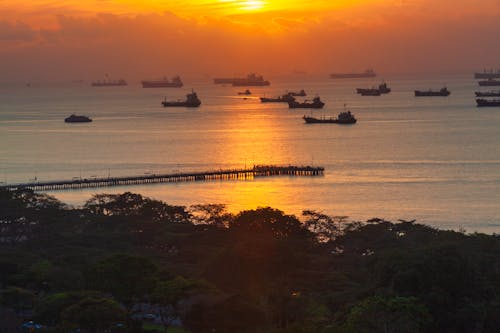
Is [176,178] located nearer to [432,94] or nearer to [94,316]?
[94,316]

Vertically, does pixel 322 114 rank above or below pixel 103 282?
above

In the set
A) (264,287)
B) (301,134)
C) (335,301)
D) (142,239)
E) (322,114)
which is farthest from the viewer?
(322,114)

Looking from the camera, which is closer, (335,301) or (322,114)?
(335,301)

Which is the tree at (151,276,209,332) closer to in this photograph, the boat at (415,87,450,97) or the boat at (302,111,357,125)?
the boat at (302,111,357,125)

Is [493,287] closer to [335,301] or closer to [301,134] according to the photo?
[335,301]

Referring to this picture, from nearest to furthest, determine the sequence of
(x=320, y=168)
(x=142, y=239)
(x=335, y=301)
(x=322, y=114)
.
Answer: (x=335, y=301) → (x=142, y=239) → (x=320, y=168) → (x=322, y=114)

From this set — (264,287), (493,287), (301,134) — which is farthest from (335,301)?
(301,134)

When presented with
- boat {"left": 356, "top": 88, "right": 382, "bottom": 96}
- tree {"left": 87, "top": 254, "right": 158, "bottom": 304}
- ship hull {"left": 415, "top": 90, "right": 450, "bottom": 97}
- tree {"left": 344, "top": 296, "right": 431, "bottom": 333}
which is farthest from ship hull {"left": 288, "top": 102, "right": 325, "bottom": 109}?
tree {"left": 344, "top": 296, "right": 431, "bottom": 333}
